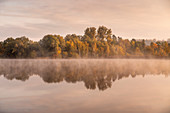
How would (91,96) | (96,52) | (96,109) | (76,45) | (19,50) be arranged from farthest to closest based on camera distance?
(96,52) → (76,45) → (19,50) → (91,96) → (96,109)

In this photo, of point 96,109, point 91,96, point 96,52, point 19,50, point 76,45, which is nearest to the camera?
point 96,109

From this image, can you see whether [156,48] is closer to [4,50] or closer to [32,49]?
[32,49]

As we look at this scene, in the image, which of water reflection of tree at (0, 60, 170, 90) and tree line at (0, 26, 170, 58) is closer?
water reflection of tree at (0, 60, 170, 90)

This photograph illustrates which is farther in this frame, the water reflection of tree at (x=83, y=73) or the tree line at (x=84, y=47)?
the tree line at (x=84, y=47)

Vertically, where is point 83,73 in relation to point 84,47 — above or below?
below

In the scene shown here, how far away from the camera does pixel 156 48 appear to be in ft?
470

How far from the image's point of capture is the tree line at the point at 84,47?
10562 cm

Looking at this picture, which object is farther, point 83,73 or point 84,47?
point 84,47

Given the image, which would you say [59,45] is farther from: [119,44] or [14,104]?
[14,104]

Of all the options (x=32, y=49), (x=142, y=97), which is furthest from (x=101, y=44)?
(x=142, y=97)

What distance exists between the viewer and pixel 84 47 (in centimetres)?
11506

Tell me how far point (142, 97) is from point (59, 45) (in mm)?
99713

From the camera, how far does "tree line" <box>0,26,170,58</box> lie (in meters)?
106

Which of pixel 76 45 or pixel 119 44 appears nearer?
pixel 76 45
